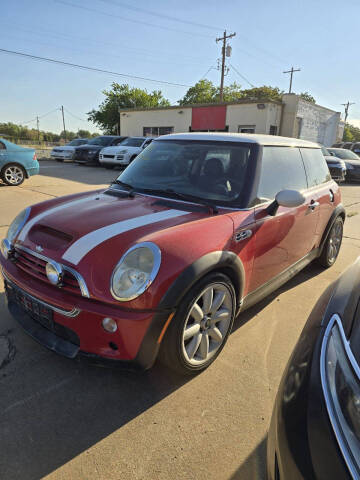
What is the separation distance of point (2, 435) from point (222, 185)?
2227 mm

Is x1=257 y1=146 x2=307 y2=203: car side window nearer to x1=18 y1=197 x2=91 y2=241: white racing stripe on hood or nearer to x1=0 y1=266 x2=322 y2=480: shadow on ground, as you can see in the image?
x1=18 y1=197 x2=91 y2=241: white racing stripe on hood

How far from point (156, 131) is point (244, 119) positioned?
316 inches

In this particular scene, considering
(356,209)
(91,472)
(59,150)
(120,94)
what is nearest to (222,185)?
(91,472)

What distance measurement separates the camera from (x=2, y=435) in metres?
1.80

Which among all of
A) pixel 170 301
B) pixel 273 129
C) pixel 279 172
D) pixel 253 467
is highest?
pixel 273 129

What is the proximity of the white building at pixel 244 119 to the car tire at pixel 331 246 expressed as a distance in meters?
18.0

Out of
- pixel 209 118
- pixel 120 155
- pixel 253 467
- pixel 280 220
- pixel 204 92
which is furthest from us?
pixel 204 92

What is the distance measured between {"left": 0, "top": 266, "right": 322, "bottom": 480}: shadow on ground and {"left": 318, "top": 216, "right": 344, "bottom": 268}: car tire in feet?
9.01

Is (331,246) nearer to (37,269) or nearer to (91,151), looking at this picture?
(37,269)

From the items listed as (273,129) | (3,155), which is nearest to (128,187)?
(3,155)

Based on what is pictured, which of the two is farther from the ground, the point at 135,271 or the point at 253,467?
the point at 135,271

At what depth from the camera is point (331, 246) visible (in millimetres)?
4289

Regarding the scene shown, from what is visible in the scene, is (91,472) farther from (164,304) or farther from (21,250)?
(21,250)

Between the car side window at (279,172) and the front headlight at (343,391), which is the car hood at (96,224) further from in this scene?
the front headlight at (343,391)
